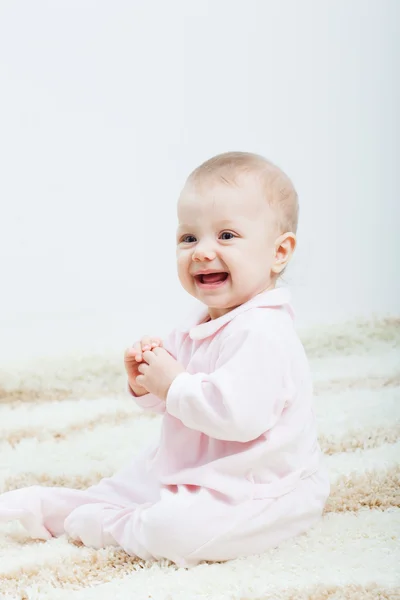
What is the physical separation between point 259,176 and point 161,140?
128 cm

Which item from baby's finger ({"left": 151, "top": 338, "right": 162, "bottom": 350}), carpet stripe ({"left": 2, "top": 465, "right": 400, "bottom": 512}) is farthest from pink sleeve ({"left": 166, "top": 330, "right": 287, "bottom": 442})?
carpet stripe ({"left": 2, "top": 465, "right": 400, "bottom": 512})

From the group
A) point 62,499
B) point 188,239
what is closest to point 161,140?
point 188,239

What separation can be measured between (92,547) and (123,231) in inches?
52.0

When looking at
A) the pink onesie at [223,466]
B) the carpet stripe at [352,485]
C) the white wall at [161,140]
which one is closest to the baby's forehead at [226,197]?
the pink onesie at [223,466]

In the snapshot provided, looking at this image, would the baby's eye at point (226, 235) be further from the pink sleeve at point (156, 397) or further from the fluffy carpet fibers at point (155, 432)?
the fluffy carpet fibers at point (155, 432)

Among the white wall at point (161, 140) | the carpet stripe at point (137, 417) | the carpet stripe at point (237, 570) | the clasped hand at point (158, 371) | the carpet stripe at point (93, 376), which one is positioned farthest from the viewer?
the white wall at point (161, 140)

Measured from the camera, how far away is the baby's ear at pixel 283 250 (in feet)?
4.04

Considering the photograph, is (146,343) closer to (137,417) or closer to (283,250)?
(283,250)

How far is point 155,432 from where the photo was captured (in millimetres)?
1834

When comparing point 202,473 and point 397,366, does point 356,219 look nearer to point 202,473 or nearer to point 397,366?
point 397,366

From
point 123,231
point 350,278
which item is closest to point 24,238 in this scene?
point 123,231

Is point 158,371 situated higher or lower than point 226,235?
lower

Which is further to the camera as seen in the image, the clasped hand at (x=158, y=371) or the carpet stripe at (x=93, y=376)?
the carpet stripe at (x=93, y=376)

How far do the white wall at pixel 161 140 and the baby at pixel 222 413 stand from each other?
1.10m
